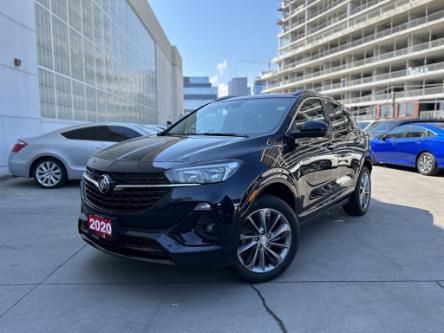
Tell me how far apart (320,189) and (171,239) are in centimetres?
211

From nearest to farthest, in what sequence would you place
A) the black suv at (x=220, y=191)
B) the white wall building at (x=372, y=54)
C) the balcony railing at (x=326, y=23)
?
1. the black suv at (x=220, y=191)
2. the white wall building at (x=372, y=54)
3. the balcony railing at (x=326, y=23)

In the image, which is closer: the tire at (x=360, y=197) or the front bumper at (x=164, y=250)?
the front bumper at (x=164, y=250)

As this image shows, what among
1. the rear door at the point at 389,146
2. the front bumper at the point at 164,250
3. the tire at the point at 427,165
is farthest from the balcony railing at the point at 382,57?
the front bumper at the point at 164,250

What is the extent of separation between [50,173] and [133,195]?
573 cm

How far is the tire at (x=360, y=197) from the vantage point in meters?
5.35

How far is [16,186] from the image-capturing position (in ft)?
26.5

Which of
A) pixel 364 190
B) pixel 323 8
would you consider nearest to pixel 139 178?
pixel 364 190

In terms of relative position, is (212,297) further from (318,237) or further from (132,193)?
(318,237)

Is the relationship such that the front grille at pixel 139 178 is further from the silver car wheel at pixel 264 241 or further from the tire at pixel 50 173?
the tire at pixel 50 173

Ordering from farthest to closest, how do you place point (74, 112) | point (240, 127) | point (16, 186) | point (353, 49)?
point (353, 49) < point (74, 112) < point (16, 186) < point (240, 127)

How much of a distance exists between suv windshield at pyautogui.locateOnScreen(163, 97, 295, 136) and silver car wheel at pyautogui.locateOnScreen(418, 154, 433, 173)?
7.54 meters

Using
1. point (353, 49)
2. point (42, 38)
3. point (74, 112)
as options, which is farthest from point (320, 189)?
point (353, 49)

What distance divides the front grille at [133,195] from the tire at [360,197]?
355 cm

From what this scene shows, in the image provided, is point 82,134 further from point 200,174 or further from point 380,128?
point 380,128
